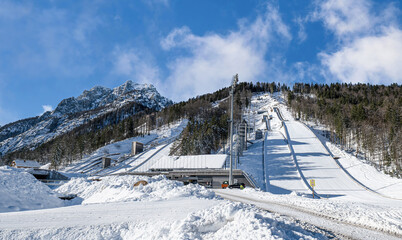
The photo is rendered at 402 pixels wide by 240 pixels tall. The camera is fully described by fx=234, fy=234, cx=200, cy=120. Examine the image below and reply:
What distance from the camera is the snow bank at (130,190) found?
11391mm

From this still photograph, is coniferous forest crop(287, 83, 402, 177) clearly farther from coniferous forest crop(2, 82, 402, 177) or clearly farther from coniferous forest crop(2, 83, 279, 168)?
coniferous forest crop(2, 83, 279, 168)

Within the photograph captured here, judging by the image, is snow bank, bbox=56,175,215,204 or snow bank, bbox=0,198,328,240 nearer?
snow bank, bbox=0,198,328,240

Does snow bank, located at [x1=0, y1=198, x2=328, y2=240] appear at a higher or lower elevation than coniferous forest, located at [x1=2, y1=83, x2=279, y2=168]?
lower

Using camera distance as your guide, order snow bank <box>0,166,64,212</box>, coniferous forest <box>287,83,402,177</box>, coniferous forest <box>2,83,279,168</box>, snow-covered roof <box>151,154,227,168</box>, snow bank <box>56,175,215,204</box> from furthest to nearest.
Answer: coniferous forest <box>2,83,279,168</box>
coniferous forest <box>287,83,402,177</box>
snow-covered roof <box>151,154,227,168</box>
snow bank <box>0,166,64,212</box>
snow bank <box>56,175,215,204</box>

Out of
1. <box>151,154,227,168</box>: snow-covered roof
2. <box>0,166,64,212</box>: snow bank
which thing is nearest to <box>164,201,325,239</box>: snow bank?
<box>0,166,64,212</box>: snow bank

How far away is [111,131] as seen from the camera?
109 meters

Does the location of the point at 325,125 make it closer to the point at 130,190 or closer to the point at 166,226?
the point at 130,190

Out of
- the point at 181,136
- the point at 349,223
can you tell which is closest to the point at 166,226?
the point at 349,223

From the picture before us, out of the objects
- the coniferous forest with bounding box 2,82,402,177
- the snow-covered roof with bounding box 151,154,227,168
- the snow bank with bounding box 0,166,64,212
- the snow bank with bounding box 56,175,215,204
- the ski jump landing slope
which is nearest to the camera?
the snow bank with bounding box 56,175,215,204

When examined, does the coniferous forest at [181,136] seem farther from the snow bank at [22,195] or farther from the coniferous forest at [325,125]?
the snow bank at [22,195]

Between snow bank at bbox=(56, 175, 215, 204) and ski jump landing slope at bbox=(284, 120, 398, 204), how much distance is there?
53.8 ft

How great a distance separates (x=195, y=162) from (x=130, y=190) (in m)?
30.4

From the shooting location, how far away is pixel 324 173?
38062 millimetres

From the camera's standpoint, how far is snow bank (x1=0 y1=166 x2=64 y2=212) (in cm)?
1216
